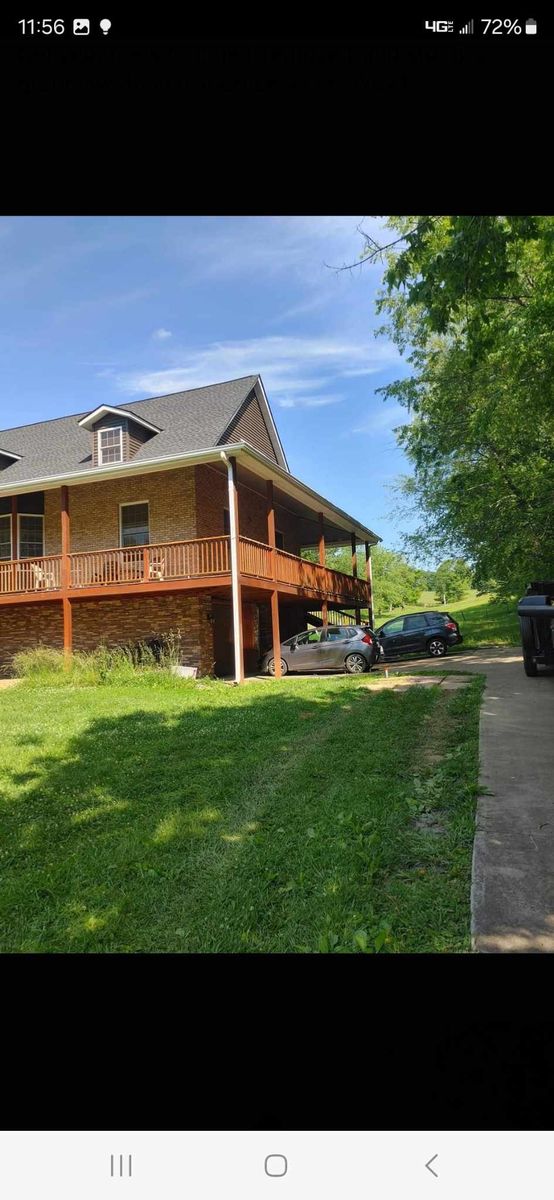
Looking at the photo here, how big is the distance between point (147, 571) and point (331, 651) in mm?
4255

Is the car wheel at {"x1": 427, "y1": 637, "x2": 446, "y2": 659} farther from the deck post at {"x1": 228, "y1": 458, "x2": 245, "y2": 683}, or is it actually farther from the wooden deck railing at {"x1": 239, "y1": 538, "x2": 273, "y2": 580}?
the deck post at {"x1": 228, "y1": 458, "x2": 245, "y2": 683}

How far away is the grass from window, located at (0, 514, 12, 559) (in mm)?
9910

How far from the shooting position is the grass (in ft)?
39.6

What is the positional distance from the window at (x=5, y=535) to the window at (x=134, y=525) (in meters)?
3.24

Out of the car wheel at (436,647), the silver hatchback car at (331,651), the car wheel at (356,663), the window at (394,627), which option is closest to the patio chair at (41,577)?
the silver hatchback car at (331,651)

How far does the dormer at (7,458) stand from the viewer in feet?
49.3

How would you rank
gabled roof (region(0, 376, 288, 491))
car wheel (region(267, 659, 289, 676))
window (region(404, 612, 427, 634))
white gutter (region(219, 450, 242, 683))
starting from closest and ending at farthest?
white gutter (region(219, 450, 242, 683)) → window (region(404, 612, 427, 634)) → car wheel (region(267, 659, 289, 676)) → gabled roof (region(0, 376, 288, 491))

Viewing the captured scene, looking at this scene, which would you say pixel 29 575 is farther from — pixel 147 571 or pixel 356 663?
pixel 356 663

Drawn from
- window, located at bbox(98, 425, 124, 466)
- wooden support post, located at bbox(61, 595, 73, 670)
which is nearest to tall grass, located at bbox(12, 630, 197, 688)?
wooden support post, located at bbox(61, 595, 73, 670)

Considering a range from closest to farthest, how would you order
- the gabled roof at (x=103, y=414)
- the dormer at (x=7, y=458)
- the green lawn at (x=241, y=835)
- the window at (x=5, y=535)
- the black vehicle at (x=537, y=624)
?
the green lawn at (x=241, y=835), the black vehicle at (x=537, y=624), the gabled roof at (x=103, y=414), the window at (x=5, y=535), the dormer at (x=7, y=458)

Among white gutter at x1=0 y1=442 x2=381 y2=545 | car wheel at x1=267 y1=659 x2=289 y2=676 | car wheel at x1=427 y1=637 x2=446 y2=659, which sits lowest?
car wheel at x1=267 y1=659 x2=289 y2=676

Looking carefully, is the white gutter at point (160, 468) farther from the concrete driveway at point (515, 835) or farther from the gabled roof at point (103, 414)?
the concrete driveway at point (515, 835)

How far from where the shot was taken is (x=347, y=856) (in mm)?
2498
